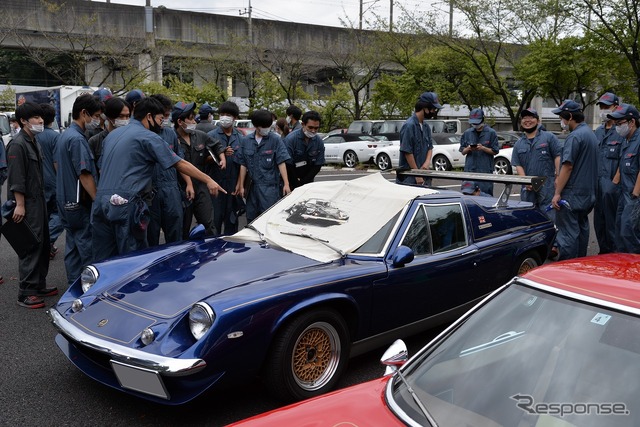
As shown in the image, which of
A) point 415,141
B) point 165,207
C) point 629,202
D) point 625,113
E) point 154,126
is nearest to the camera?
point 165,207

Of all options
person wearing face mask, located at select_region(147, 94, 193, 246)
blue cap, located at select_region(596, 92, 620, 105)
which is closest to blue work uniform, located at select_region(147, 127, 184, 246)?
person wearing face mask, located at select_region(147, 94, 193, 246)

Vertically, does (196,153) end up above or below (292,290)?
above

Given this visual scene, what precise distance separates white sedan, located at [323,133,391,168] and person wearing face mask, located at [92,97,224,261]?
52.4ft

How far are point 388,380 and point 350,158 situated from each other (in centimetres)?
1946

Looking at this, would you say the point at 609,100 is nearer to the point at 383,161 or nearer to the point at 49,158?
the point at 49,158

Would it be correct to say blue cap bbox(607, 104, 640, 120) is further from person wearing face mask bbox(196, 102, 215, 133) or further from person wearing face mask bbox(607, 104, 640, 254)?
person wearing face mask bbox(196, 102, 215, 133)

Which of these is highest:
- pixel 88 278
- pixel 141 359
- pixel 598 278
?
pixel 598 278

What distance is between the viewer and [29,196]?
563 centimetres

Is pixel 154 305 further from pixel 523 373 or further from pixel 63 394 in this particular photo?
pixel 523 373

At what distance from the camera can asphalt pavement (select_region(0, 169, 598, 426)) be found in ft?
11.5

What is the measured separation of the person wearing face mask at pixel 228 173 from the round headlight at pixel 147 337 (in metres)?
4.59

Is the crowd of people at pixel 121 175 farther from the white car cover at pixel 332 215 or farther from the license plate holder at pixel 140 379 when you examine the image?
the license plate holder at pixel 140 379

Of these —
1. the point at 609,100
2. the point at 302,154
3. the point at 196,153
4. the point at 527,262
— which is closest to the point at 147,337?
the point at 527,262

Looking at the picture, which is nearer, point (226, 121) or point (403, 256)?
point (403, 256)
